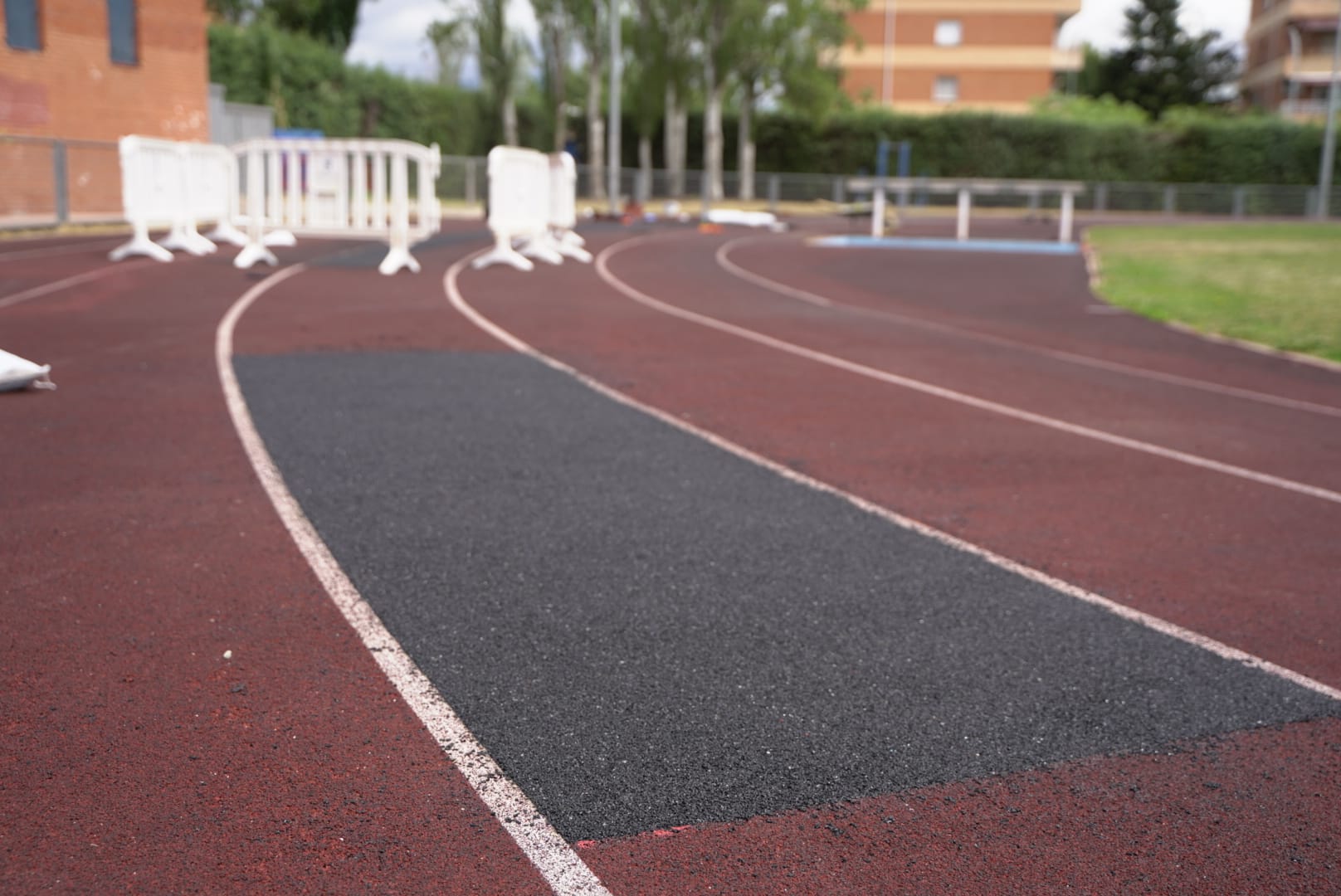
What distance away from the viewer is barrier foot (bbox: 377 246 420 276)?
55.0ft

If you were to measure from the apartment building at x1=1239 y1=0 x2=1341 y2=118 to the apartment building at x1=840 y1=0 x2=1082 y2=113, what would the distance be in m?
12.0

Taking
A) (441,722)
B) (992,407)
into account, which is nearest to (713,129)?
(992,407)

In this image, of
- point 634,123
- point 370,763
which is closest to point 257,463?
point 370,763

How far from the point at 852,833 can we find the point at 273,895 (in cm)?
143

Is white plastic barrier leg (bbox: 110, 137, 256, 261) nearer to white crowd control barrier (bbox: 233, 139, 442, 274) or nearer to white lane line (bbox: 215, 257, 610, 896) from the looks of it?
white crowd control barrier (bbox: 233, 139, 442, 274)

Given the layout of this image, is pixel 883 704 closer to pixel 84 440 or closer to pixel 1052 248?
pixel 84 440

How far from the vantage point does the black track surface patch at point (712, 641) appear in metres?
3.66

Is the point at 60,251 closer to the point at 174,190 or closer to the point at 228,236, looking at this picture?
the point at 174,190

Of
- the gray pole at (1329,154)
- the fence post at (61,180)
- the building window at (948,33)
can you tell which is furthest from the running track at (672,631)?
the building window at (948,33)

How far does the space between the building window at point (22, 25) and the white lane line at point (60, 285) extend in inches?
405

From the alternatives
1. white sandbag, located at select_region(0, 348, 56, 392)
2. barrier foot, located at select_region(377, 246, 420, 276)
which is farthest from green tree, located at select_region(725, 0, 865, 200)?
white sandbag, located at select_region(0, 348, 56, 392)

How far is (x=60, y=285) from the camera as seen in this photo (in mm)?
14273

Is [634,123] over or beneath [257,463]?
over

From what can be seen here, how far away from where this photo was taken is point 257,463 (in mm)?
6809
